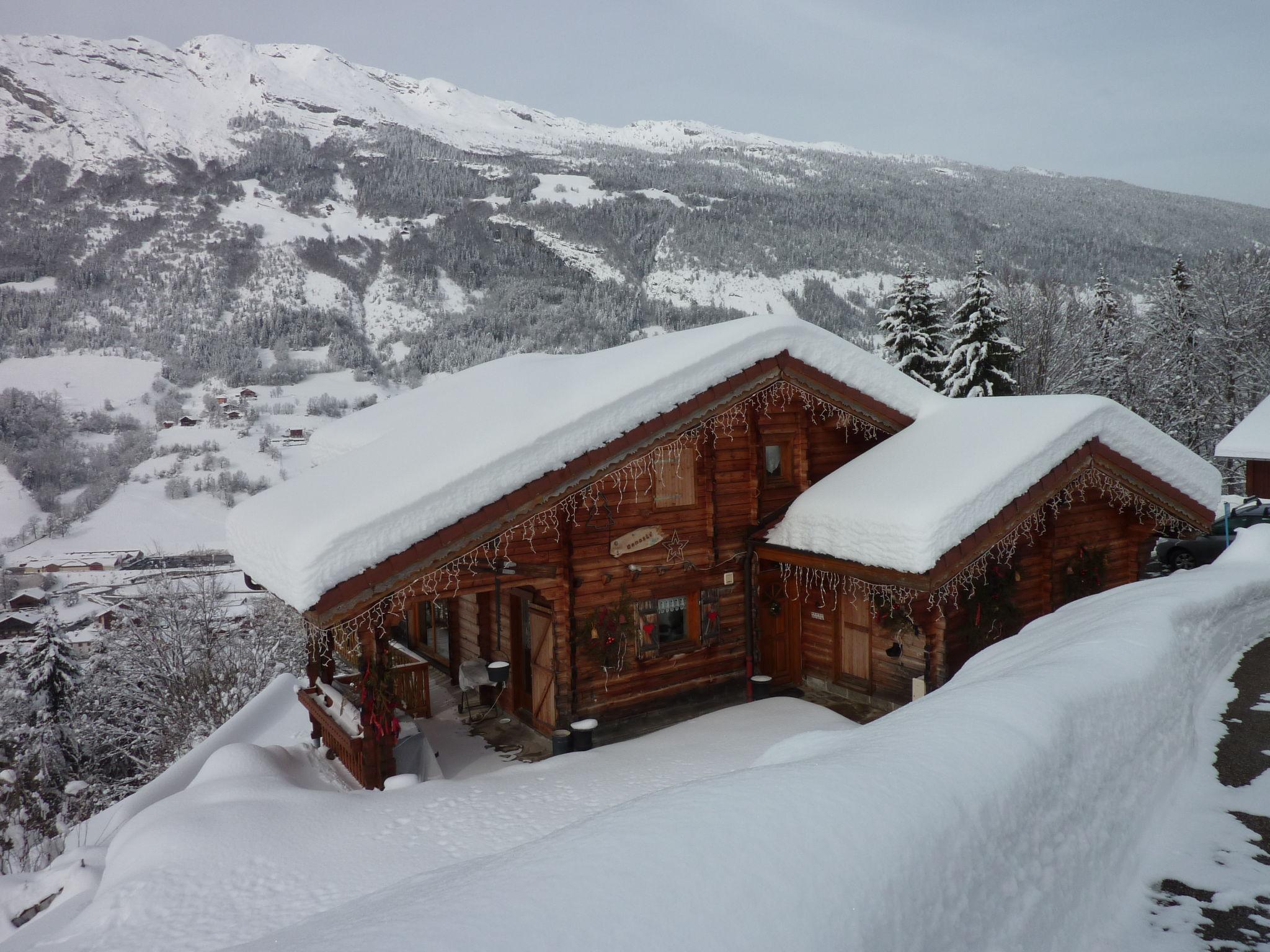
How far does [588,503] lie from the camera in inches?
465

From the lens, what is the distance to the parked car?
774 inches

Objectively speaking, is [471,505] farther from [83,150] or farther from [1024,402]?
[83,150]

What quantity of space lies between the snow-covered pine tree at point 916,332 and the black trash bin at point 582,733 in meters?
24.9

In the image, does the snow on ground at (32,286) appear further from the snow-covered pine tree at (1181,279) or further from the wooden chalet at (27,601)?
the snow-covered pine tree at (1181,279)

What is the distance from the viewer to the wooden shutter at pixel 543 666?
12297 mm

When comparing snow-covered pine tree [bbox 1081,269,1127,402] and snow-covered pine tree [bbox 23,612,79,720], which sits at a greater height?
snow-covered pine tree [bbox 1081,269,1127,402]

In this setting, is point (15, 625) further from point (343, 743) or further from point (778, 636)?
point (778, 636)

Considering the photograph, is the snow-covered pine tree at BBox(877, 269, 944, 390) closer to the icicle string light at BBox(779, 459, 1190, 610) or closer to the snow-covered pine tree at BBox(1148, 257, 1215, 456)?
the snow-covered pine tree at BBox(1148, 257, 1215, 456)

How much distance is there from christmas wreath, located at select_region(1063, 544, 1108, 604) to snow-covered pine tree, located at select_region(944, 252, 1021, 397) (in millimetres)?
16604

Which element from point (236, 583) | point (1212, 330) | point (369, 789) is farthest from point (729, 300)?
point (369, 789)

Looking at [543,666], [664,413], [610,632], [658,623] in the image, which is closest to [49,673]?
[543,666]

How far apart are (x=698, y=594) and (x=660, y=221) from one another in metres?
161

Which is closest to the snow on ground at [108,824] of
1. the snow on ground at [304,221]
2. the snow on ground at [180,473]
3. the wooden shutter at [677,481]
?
the wooden shutter at [677,481]

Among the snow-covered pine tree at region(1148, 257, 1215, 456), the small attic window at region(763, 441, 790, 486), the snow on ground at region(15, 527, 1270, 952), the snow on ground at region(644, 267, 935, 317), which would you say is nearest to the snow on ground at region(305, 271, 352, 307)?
the snow on ground at region(644, 267, 935, 317)
